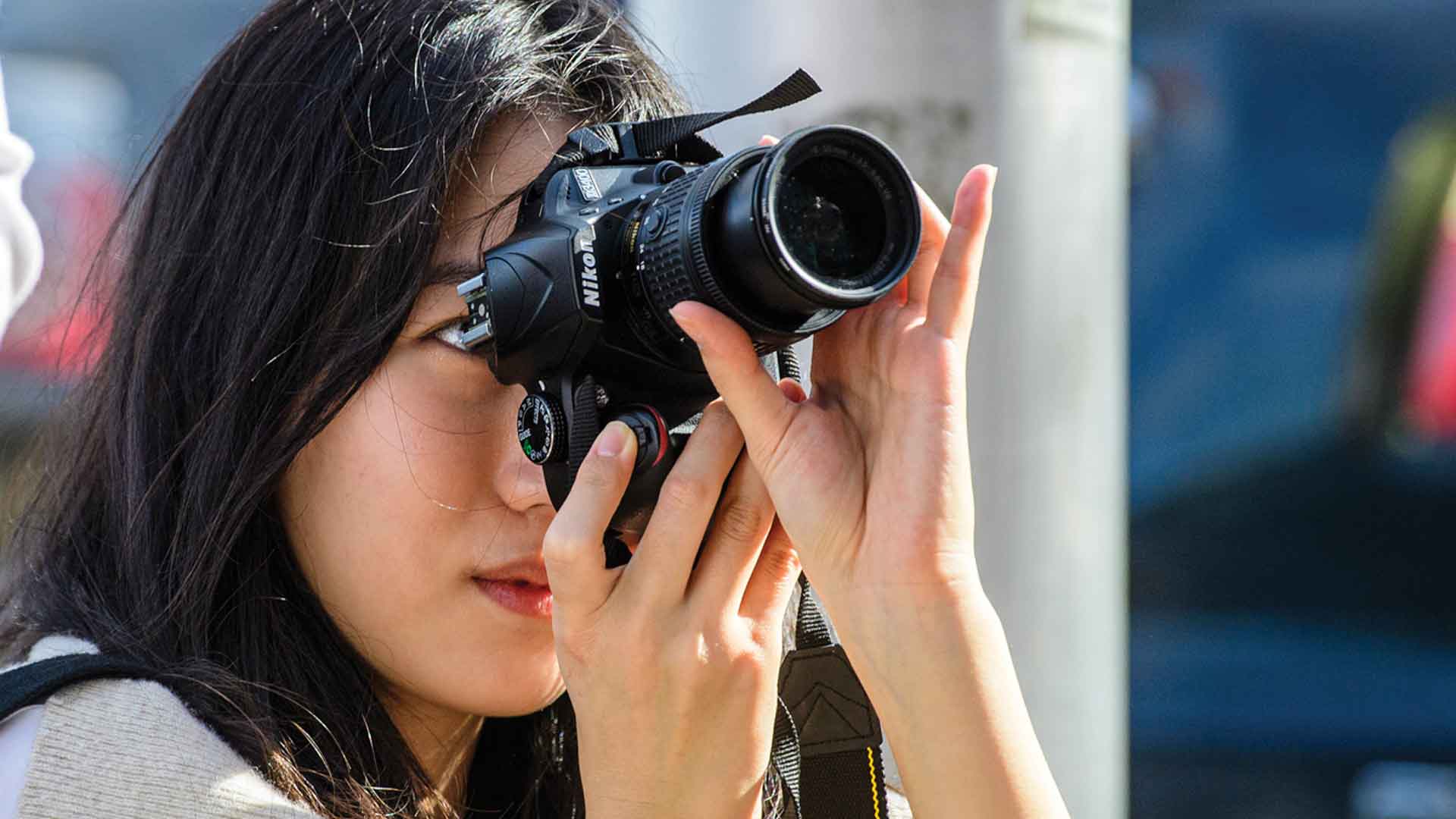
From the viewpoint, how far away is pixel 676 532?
4.66 ft

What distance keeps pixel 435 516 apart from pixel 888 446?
0.46 meters

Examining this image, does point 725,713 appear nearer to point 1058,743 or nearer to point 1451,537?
point 1058,743

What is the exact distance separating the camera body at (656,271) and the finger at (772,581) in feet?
0.43

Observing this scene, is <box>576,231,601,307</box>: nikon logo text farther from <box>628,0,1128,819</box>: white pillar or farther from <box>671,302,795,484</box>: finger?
<box>628,0,1128,819</box>: white pillar

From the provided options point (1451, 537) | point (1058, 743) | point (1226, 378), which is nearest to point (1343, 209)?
point (1226, 378)

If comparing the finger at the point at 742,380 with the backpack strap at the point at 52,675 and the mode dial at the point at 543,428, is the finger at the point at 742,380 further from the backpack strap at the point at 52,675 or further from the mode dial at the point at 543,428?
the backpack strap at the point at 52,675

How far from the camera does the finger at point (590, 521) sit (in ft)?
4.60

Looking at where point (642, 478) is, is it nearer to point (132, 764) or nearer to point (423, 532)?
point (423, 532)

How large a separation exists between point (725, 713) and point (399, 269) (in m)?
0.55

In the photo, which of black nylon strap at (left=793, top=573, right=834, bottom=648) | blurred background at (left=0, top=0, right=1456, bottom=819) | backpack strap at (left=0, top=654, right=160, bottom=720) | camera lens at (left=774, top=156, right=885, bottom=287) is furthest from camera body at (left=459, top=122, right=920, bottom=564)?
blurred background at (left=0, top=0, right=1456, bottom=819)

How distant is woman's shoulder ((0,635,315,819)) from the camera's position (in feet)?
4.26

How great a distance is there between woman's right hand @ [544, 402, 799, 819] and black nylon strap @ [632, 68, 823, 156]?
0.32 metres

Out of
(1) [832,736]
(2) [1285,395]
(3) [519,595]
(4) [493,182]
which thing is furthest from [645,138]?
(2) [1285,395]

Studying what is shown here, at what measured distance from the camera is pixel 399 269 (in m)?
1.58
